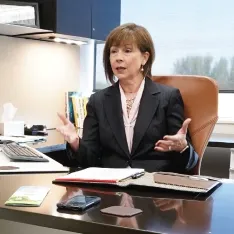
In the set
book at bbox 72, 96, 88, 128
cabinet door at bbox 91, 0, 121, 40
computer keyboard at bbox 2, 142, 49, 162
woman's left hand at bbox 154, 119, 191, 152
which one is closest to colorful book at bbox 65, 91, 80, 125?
book at bbox 72, 96, 88, 128

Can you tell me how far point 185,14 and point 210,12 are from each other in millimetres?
220

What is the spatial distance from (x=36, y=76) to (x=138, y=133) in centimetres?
157

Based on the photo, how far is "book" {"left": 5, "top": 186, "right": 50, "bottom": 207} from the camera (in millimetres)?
1033

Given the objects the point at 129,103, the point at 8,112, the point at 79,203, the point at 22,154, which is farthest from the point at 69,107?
the point at 79,203

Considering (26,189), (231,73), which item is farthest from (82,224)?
(231,73)

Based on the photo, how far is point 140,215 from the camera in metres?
0.95

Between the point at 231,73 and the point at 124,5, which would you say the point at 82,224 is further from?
the point at 124,5

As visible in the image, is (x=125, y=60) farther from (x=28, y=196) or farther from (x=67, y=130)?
(x=28, y=196)

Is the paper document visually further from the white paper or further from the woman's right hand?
the woman's right hand

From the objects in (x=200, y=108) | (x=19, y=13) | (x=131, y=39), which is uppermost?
(x=19, y=13)

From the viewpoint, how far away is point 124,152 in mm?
1823

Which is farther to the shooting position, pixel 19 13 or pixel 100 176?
pixel 19 13

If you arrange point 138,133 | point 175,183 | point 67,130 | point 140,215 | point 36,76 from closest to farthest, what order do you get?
point 140,215
point 175,183
point 67,130
point 138,133
point 36,76

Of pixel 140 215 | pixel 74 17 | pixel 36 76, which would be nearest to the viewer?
pixel 140 215
